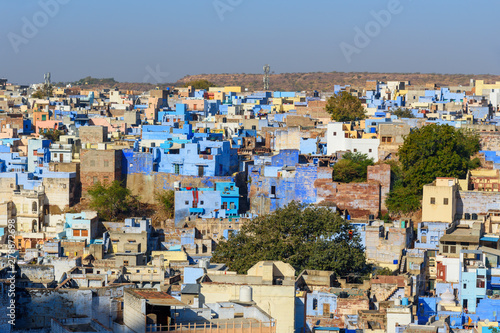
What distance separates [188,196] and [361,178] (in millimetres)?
4613

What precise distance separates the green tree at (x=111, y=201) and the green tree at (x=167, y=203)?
72 centimetres

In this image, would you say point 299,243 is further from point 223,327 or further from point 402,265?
point 223,327

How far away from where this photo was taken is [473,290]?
62.2 ft

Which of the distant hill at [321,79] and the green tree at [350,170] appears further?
the distant hill at [321,79]

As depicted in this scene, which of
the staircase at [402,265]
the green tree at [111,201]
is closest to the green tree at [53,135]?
the green tree at [111,201]

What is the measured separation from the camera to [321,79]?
91.0 m

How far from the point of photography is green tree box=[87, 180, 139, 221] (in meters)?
26.7

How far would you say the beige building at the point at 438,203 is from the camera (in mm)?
23859

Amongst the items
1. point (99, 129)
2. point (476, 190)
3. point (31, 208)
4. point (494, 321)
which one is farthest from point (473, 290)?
point (99, 129)

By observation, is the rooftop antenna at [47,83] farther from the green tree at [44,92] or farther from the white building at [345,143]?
the white building at [345,143]

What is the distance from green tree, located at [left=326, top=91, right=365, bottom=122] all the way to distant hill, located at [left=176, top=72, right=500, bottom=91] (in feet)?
138

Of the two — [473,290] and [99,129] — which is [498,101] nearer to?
[99,129]

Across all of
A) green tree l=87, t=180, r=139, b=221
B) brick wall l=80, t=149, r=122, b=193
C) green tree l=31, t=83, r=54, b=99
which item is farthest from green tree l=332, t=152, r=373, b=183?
green tree l=31, t=83, r=54, b=99

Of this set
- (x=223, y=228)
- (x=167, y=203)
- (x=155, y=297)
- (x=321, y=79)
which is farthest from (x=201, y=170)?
(x=321, y=79)
